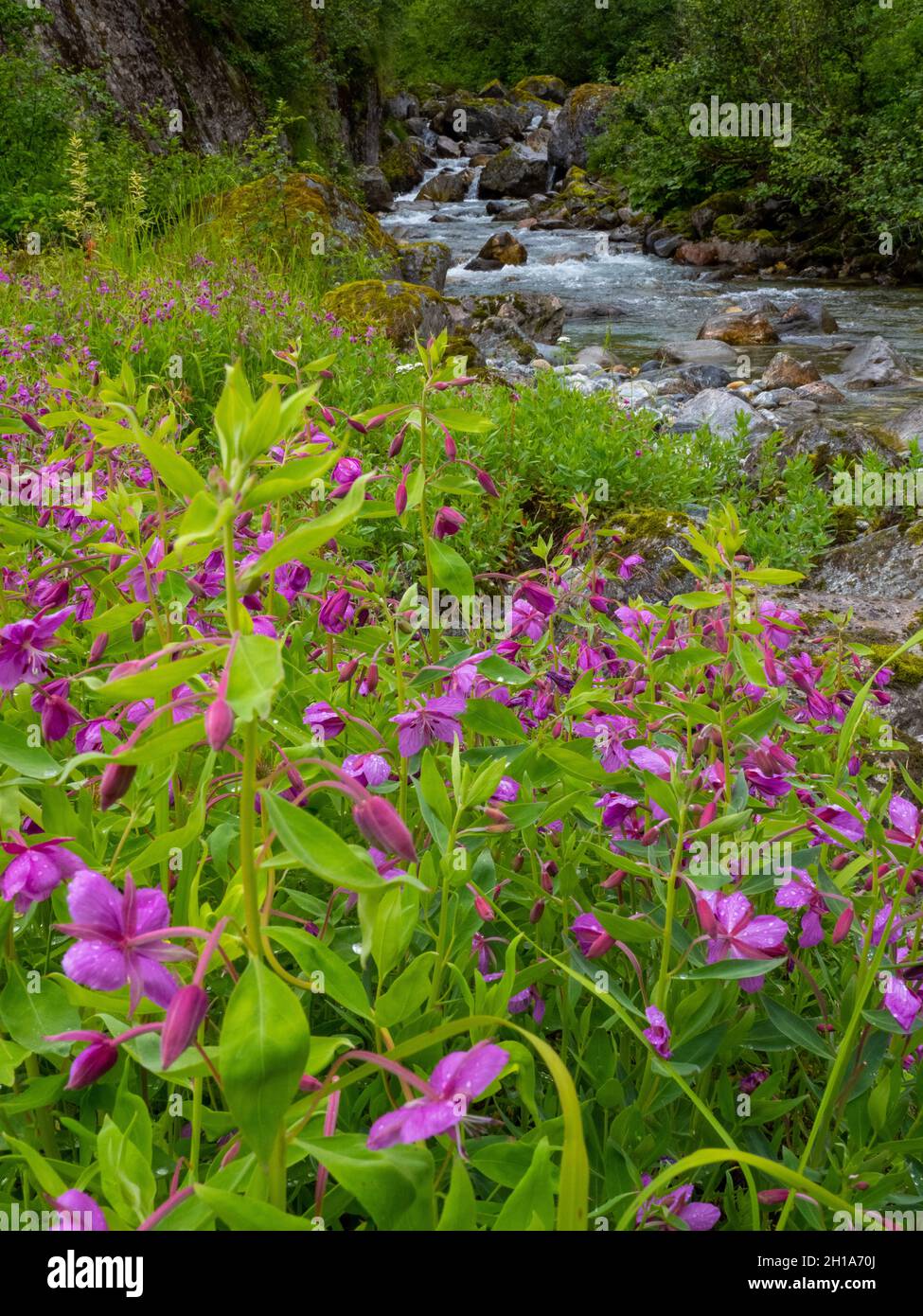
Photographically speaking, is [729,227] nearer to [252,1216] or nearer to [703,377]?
[703,377]

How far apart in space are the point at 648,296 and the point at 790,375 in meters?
6.18

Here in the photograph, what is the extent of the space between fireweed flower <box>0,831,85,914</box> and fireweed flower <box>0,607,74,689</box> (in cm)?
36

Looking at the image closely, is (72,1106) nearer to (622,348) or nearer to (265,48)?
(622,348)

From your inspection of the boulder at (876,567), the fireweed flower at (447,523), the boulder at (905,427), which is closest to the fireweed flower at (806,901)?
the fireweed flower at (447,523)

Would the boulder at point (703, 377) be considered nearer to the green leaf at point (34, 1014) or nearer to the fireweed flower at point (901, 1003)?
the fireweed flower at point (901, 1003)

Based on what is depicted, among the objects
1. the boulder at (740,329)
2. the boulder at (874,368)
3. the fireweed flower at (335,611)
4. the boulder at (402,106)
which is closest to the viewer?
the fireweed flower at (335,611)

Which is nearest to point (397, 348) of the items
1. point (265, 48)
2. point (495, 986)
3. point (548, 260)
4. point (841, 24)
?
point (495, 986)

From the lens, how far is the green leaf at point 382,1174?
69 centimetres

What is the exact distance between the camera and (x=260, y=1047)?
25.0 inches

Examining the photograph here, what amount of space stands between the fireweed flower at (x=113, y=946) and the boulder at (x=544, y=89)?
4260 centimetres

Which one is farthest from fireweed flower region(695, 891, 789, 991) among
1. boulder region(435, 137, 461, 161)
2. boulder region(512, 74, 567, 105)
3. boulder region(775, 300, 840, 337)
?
boulder region(512, 74, 567, 105)

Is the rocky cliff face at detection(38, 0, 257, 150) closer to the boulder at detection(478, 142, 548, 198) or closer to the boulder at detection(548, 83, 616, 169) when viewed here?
the boulder at detection(478, 142, 548, 198)

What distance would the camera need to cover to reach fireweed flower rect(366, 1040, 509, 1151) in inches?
26.6
